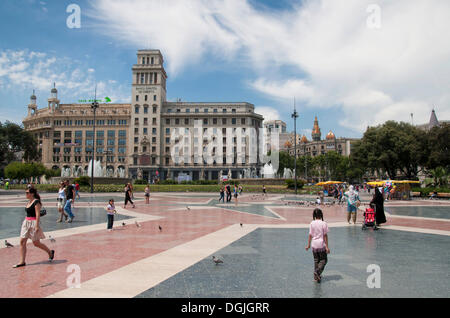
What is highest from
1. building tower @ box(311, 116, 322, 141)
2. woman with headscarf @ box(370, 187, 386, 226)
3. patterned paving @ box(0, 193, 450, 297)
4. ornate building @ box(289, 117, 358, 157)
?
building tower @ box(311, 116, 322, 141)

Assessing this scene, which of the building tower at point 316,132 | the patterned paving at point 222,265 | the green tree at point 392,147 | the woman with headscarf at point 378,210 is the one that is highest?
the building tower at point 316,132

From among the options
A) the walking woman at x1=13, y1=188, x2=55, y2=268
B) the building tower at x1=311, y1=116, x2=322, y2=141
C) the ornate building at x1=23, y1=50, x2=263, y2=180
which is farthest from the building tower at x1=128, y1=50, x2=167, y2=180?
the building tower at x1=311, y1=116, x2=322, y2=141

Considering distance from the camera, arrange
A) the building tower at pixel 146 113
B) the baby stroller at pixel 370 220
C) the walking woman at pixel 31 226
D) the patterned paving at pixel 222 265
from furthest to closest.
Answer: the building tower at pixel 146 113, the baby stroller at pixel 370 220, the walking woman at pixel 31 226, the patterned paving at pixel 222 265

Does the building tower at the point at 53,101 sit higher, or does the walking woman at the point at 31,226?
the building tower at the point at 53,101

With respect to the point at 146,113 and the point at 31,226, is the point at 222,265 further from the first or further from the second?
the point at 146,113

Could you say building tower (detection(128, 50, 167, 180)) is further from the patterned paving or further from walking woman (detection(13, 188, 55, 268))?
walking woman (detection(13, 188, 55, 268))

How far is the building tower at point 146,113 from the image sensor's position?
294 ft

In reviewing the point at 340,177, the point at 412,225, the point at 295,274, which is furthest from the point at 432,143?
the point at 340,177

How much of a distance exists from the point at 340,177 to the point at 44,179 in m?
95.2

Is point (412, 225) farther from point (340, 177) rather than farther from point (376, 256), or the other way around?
point (340, 177)

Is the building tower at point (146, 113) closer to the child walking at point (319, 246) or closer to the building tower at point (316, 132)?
the child walking at point (319, 246)

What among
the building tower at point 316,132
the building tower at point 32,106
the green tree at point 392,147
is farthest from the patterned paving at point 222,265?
the building tower at point 316,132

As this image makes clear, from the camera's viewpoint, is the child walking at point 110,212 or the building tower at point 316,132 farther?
the building tower at point 316,132

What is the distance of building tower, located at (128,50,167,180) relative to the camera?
Answer: 89.8 metres
